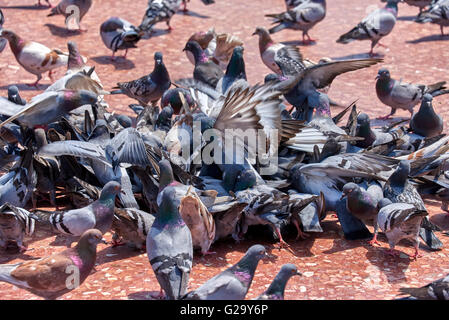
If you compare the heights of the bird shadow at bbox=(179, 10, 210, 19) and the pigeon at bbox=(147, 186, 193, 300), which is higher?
the bird shadow at bbox=(179, 10, 210, 19)

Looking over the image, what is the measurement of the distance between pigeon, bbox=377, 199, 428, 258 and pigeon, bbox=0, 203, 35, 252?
3185 mm

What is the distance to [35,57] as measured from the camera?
1096 cm

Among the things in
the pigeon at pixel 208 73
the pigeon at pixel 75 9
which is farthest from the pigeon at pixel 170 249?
the pigeon at pixel 75 9

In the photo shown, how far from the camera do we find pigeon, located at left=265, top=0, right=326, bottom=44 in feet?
44.5

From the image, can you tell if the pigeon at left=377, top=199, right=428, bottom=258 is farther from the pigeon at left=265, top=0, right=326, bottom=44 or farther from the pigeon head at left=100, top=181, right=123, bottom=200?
the pigeon at left=265, top=0, right=326, bottom=44

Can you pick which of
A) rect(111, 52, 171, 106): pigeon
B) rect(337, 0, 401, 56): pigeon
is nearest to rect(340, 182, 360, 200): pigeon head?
rect(111, 52, 171, 106): pigeon

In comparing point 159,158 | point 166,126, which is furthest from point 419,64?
point 159,158

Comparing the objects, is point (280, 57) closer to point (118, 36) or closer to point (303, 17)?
point (118, 36)

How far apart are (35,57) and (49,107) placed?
354 cm

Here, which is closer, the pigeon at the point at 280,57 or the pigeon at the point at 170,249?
the pigeon at the point at 170,249

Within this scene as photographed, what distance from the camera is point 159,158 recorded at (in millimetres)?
7117

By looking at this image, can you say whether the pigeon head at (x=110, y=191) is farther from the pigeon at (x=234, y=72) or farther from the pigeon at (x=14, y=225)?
the pigeon at (x=234, y=72)

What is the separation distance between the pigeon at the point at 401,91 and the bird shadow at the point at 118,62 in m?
4.55

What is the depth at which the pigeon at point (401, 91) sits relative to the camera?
998 cm
